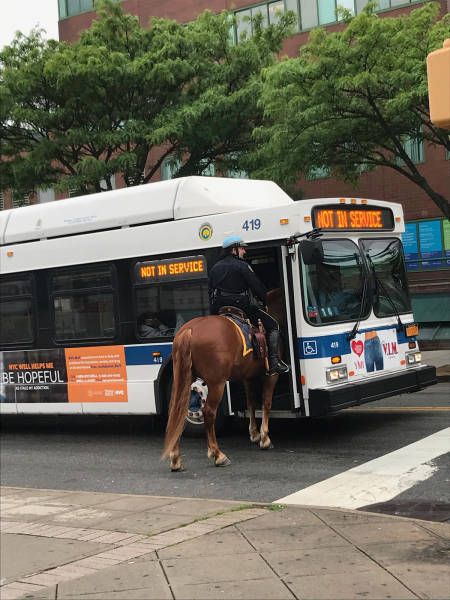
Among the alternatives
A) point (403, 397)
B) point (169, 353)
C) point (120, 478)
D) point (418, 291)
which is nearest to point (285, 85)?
point (403, 397)

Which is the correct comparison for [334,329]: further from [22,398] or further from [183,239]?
[22,398]

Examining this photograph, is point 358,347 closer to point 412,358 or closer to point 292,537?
point 412,358

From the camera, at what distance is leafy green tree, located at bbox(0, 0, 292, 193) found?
20562 millimetres

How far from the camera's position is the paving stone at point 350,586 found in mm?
4418

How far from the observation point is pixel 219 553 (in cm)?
537

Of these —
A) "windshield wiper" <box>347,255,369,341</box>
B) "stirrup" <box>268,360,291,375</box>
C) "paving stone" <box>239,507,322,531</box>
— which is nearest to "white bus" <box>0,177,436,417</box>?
"windshield wiper" <box>347,255,369,341</box>

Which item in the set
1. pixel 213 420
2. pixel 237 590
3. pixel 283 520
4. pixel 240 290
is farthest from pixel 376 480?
pixel 237 590

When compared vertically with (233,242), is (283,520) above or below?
below

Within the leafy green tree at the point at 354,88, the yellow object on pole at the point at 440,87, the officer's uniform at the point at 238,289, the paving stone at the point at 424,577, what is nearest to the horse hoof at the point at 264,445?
the officer's uniform at the point at 238,289

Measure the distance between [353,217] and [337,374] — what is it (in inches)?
83.3

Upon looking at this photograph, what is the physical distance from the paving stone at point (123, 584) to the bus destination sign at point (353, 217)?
17.9 feet

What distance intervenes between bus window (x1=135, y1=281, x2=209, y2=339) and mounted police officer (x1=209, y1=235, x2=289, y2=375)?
1.00 metres

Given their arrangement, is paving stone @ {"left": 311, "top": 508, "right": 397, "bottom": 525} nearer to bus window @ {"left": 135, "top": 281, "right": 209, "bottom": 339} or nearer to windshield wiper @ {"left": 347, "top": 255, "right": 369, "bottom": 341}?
windshield wiper @ {"left": 347, "top": 255, "right": 369, "bottom": 341}

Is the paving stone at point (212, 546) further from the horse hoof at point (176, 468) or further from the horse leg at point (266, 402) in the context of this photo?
the horse leg at point (266, 402)
